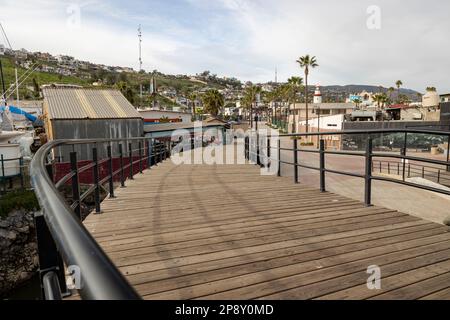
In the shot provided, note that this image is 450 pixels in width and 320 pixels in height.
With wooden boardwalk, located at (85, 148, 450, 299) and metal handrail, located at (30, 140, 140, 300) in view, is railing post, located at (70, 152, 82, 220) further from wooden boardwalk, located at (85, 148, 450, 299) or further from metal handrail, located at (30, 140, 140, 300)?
metal handrail, located at (30, 140, 140, 300)

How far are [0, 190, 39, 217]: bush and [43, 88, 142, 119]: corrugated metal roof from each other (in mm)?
7780

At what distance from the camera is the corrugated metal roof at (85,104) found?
22.3m

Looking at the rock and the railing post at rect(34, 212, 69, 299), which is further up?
the railing post at rect(34, 212, 69, 299)

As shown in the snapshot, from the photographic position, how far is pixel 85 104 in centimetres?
2403

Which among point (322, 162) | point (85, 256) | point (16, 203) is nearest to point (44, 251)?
point (85, 256)

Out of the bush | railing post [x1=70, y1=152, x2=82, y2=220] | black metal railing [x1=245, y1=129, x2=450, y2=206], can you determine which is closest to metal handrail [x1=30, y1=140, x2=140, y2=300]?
railing post [x1=70, y1=152, x2=82, y2=220]

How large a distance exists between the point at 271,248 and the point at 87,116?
22.1 meters

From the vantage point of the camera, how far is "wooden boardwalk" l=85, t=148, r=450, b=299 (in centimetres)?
246

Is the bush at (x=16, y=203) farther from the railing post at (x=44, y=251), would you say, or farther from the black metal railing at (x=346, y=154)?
the railing post at (x=44, y=251)

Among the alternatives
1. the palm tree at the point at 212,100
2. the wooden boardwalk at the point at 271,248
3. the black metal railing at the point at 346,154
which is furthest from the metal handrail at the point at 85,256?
the palm tree at the point at 212,100

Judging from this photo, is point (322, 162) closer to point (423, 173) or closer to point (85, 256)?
point (85, 256)

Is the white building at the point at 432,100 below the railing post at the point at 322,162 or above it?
above

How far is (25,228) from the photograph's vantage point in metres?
13.4

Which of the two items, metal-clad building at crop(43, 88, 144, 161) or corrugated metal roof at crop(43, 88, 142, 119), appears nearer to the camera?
metal-clad building at crop(43, 88, 144, 161)
